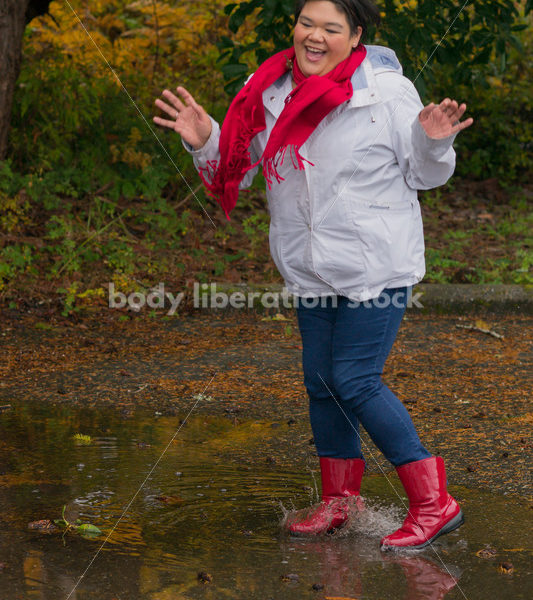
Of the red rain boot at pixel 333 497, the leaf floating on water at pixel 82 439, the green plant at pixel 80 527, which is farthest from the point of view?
the leaf floating on water at pixel 82 439

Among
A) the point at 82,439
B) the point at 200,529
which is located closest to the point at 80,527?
the point at 200,529

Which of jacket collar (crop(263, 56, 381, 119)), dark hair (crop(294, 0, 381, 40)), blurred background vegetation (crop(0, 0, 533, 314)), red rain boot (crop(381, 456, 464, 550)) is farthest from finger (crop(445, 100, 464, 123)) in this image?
blurred background vegetation (crop(0, 0, 533, 314))

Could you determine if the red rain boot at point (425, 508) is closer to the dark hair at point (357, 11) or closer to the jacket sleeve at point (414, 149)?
the jacket sleeve at point (414, 149)

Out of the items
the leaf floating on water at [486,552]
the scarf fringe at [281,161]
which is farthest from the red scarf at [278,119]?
the leaf floating on water at [486,552]

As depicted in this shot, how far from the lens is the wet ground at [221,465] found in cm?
294

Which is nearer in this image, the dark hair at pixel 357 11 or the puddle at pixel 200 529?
the puddle at pixel 200 529

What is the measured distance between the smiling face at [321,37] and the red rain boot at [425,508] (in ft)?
4.63

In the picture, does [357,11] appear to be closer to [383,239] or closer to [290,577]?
[383,239]

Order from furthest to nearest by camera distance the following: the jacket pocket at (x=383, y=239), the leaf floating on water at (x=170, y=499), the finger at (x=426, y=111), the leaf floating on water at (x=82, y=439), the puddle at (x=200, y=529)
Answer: the leaf floating on water at (x=82, y=439) < the leaf floating on water at (x=170, y=499) < the jacket pocket at (x=383, y=239) < the finger at (x=426, y=111) < the puddle at (x=200, y=529)

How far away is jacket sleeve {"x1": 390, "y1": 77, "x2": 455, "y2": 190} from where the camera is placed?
10.1 feet

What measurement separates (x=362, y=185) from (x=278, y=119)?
1.19ft

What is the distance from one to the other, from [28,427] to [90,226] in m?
3.93

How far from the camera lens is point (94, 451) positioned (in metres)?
4.19

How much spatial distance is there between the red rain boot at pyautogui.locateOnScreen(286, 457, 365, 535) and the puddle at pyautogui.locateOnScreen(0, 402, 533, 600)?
0.05 metres
